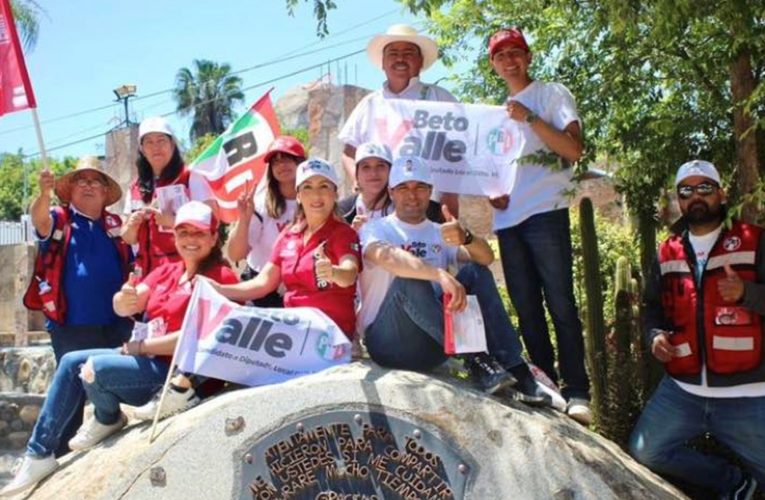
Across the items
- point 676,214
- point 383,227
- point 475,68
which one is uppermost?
point 475,68

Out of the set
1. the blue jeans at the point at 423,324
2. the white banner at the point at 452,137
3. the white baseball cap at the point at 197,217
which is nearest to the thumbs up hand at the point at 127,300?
the white baseball cap at the point at 197,217

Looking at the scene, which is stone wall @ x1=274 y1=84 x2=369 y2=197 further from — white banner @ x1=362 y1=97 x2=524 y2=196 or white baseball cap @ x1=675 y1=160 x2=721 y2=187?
white baseball cap @ x1=675 y1=160 x2=721 y2=187

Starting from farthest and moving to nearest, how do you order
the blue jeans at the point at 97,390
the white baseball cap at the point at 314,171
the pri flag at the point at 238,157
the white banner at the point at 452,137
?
the pri flag at the point at 238,157 < the white banner at the point at 452,137 < the white baseball cap at the point at 314,171 < the blue jeans at the point at 97,390

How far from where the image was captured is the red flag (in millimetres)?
5801

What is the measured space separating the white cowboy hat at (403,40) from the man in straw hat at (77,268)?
6.41 feet

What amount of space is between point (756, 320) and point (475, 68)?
3.20 meters

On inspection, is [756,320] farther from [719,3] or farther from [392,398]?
[392,398]

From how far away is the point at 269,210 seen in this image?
557cm

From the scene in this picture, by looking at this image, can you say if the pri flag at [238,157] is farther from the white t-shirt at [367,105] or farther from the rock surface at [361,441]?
the rock surface at [361,441]


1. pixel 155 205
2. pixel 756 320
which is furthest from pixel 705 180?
pixel 155 205

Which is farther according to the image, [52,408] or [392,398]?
[52,408]

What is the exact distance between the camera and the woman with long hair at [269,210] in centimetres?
555

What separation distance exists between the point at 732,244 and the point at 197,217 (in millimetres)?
2932

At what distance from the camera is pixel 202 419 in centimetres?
461
